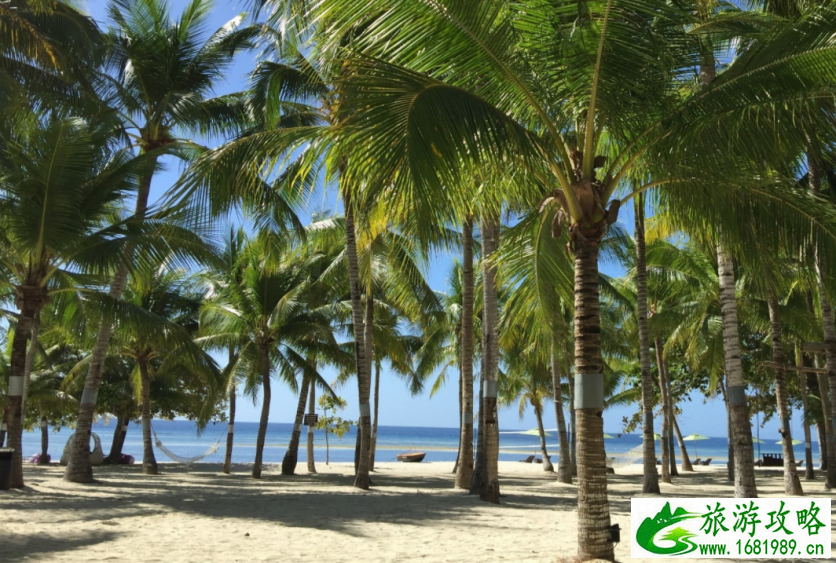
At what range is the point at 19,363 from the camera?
12258mm

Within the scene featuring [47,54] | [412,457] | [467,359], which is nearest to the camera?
[47,54]

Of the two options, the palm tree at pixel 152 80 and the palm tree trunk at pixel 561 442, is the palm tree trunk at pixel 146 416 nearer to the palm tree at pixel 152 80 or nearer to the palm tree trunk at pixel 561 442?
the palm tree at pixel 152 80

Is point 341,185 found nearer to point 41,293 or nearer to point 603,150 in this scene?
point 603,150

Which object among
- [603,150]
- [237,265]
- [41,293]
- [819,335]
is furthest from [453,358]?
[603,150]

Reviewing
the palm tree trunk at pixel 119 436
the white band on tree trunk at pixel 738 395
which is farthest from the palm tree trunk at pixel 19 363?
the palm tree trunk at pixel 119 436

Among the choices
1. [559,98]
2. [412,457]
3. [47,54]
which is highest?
[47,54]

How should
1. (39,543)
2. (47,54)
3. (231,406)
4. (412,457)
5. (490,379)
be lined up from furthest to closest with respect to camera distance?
1. (412,457)
2. (231,406)
3. (47,54)
4. (490,379)
5. (39,543)

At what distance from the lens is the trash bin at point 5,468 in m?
11.8

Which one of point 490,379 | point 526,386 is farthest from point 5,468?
point 526,386

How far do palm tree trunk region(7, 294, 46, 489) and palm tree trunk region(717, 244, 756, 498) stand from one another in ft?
36.8

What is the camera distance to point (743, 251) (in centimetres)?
694

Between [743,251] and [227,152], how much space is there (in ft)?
17.9

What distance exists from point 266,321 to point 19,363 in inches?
298

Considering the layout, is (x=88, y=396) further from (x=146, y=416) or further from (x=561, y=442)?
(x=561, y=442)
